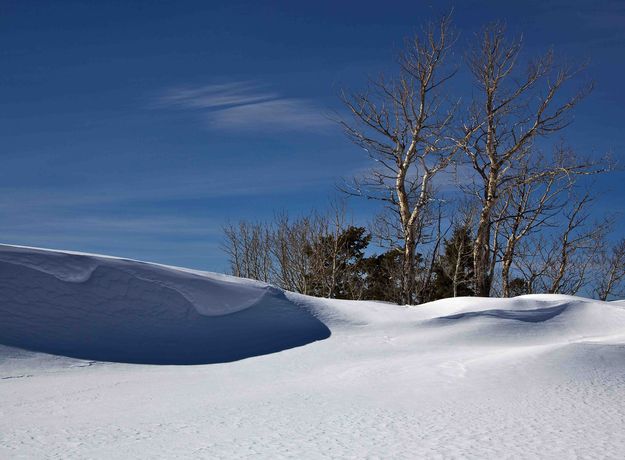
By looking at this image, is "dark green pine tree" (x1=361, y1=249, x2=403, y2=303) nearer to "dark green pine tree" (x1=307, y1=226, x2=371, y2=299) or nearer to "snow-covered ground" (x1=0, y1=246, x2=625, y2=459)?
"dark green pine tree" (x1=307, y1=226, x2=371, y2=299)

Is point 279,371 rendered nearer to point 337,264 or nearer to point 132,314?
point 132,314

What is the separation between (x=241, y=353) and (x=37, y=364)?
1.82 meters

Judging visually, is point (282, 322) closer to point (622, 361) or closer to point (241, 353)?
point (241, 353)

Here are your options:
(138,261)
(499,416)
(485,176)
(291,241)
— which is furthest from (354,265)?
(499,416)

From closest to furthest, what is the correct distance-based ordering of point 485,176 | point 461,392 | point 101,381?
point 461,392 → point 101,381 → point 485,176

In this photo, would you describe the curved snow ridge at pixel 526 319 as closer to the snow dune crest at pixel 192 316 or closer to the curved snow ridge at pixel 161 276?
the snow dune crest at pixel 192 316

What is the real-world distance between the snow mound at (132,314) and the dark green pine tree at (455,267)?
10788 mm

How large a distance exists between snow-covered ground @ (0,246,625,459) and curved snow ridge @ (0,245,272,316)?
0.02 meters

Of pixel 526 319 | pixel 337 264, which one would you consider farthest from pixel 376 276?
pixel 526 319

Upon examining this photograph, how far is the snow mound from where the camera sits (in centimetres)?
587

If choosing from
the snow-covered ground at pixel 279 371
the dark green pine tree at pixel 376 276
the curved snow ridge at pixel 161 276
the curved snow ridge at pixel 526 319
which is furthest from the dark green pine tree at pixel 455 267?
the curved snow ridge at pixel 161 276

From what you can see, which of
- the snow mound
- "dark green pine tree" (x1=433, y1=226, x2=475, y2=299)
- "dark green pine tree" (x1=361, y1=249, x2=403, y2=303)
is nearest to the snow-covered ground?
the snow mound

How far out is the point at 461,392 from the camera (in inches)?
169

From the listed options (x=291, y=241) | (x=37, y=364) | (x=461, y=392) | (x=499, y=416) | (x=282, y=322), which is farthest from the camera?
(x=291, y=241)
